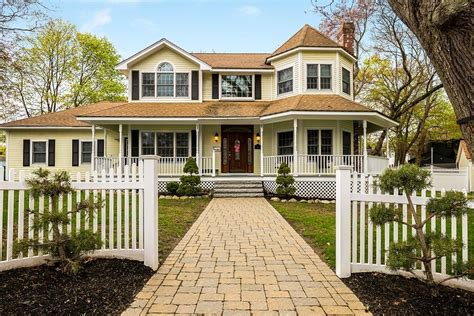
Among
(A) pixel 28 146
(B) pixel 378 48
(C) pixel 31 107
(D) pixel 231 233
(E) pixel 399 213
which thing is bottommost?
(D) pixel 231 233

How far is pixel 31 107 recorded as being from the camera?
30.1m

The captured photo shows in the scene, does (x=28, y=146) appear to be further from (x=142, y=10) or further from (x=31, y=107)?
(x=31, y=107)

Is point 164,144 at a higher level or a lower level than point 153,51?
lower

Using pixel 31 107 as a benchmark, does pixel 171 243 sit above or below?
below

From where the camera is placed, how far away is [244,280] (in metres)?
4.04

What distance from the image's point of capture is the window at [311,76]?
15.7 metres

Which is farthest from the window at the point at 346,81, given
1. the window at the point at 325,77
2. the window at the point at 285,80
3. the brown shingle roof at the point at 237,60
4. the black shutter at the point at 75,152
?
the black shutter at the point at 75,152

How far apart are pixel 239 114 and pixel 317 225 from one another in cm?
809

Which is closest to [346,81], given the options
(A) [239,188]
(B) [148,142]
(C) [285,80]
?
(C) [285,80]

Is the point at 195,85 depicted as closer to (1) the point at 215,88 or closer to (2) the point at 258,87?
(1) the point at 215,88

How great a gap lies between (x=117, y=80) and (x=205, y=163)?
2250cm

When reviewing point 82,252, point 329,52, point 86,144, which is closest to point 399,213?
point 82,252

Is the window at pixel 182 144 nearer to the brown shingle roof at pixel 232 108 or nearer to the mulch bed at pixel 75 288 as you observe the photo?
the brown shingle roof at pixel 232 108

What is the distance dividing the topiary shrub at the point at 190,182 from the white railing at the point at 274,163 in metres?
3.19
